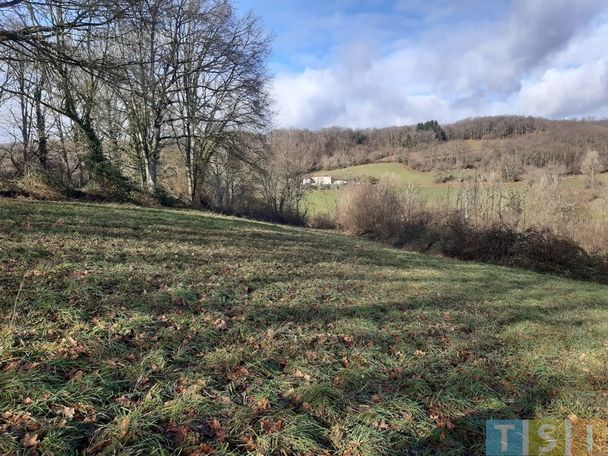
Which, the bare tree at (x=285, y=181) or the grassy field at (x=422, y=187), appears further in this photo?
the bare tree at (x=285, y=181)

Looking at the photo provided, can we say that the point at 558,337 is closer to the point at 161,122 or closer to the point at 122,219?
the point at 122,219

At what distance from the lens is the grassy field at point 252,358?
2500 millimetres

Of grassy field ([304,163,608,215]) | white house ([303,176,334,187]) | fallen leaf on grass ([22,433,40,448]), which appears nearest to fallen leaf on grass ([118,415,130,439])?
fallen leaf on grass ([22,433,40,448])

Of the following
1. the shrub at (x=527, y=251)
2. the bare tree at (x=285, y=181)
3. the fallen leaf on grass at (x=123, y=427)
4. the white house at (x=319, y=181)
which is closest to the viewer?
the fallen leaf on grass at (x=123, y=427)

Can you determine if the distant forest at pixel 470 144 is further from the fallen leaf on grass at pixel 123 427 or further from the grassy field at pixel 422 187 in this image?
the fallen leaf on grass at pixel 123 427

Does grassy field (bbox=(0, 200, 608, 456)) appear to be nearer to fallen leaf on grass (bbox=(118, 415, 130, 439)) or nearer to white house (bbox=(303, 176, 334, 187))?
fallen leaf on grass (bbox=(118, 415, 130, 439))

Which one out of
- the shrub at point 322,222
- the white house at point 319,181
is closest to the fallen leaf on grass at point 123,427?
the shrub at point 322,222

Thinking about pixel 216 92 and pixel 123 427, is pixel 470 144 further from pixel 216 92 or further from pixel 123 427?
pixel 123 427

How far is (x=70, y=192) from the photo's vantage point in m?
13.9

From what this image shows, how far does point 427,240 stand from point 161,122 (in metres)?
14.9

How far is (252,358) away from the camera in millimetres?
3482

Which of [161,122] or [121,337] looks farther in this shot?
[161,122]

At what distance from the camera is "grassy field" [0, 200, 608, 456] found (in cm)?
250

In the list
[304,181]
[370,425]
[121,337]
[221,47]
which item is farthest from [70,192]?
[304,181]
